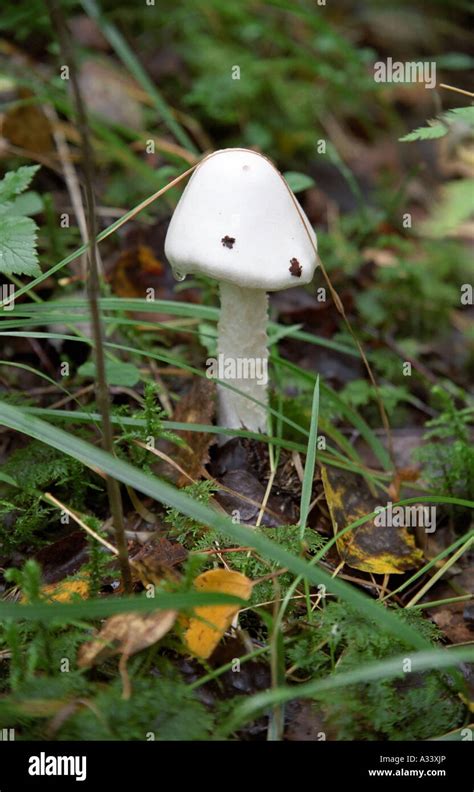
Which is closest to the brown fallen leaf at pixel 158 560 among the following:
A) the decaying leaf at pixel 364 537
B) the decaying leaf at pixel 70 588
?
the decaying leaf at pixel 70 588

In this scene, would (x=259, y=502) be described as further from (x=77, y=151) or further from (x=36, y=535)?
(x=77, y=151)

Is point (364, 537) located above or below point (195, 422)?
below

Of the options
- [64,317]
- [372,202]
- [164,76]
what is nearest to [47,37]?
[164,76]

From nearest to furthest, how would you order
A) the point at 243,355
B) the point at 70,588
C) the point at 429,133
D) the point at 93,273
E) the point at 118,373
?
the point at 93,273
the point at 70,588
the point at 429,133
the point at 243,355
the point at 118,373

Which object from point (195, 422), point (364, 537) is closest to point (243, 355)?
point (195, 422)

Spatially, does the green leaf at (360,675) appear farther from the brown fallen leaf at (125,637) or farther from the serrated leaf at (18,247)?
the serrated leaf at (18,247)

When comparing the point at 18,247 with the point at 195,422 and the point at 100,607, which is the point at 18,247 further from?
the point at 100,607

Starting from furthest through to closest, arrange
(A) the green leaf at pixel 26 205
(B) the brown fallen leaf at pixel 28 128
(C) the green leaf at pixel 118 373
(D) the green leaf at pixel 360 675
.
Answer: (B) the brown fallen leaf at pixel 28 128 → (A) the green leaf at pixel 26 205 → (C) the green leaf at pixel 118 373 → (D) the green leaf at pixel 360 675
